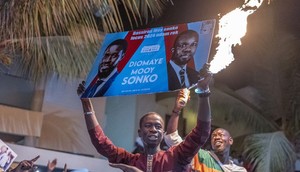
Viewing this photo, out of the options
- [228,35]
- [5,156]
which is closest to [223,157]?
[228,35]

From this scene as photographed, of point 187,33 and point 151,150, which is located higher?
point 187,33

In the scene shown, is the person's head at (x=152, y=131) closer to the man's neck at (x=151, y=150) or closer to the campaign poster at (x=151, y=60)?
the man's neck at (x=151, y=150)

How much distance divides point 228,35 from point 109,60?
100 centimetres

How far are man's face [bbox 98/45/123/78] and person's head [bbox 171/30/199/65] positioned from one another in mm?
508

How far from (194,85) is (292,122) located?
813 cm

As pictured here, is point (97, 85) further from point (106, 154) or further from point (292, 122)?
point (292, 122)

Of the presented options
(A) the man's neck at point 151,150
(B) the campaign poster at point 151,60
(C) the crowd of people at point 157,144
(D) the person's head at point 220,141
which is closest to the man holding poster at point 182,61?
(B) the campaign poster at point 151,60

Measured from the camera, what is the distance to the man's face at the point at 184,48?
340 cm

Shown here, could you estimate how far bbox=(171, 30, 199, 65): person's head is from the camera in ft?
11.2

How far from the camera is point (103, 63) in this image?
3.84 m

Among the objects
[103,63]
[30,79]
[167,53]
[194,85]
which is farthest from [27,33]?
[30,79]

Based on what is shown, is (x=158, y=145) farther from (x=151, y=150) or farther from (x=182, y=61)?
(x=182, y=61)

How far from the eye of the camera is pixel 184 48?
3.49m

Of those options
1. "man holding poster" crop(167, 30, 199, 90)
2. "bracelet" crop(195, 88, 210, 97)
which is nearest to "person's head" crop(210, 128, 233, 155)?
"man holding poster" crop(167, 30, 199, 90)
